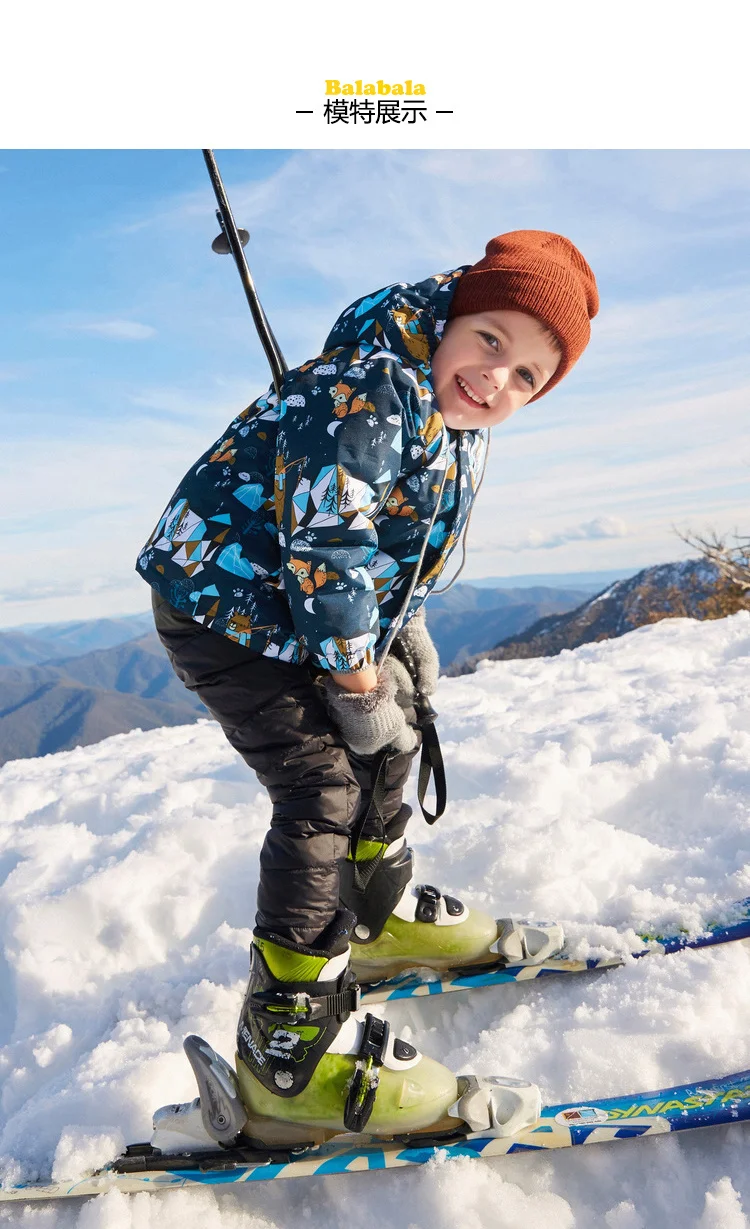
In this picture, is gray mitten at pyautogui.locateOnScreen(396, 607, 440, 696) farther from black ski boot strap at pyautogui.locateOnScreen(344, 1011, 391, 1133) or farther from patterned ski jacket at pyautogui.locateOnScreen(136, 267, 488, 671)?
black ski boot strap at pyautogui.locateOnScreen(344, 1011, 391, 1133)

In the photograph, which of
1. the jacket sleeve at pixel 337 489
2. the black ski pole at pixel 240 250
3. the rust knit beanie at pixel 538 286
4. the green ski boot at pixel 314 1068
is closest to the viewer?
Answer: the jacket sleeve at pixel 337 489

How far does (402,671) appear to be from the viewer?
2.25 metres

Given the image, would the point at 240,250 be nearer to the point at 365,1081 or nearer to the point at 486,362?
the point at 486,362

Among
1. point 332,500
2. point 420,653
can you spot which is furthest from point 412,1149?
point 332,500

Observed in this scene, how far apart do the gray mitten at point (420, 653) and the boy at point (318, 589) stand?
1.32 ft

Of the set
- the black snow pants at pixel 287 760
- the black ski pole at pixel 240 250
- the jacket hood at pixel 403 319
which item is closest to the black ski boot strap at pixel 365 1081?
the black snow pants at pixel 287 760

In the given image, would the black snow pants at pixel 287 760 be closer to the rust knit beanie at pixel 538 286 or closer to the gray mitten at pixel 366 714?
the gray mitten at pixel 366 714

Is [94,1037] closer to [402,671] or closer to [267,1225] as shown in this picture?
[267,1225]

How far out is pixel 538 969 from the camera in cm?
233

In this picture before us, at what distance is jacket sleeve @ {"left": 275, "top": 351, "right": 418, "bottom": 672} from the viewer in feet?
5.19

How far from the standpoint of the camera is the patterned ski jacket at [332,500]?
160cm

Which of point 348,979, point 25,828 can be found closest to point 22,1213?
point 348,979

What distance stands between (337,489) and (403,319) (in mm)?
472

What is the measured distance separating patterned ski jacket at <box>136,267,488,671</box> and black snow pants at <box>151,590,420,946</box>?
79 millimetres
